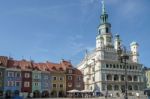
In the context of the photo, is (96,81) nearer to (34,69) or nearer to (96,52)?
(96,52)

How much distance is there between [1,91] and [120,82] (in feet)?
129

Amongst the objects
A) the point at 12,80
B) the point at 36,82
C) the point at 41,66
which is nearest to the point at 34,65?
the point at 41,66

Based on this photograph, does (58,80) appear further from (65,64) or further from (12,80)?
(12,80)

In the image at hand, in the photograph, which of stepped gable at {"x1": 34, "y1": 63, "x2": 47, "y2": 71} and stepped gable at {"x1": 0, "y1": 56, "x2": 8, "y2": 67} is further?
stepped gable at {"x1": 34, "y1": 63, "x2": 47, "y2": 71}

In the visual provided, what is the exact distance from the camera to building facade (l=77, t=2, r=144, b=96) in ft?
299

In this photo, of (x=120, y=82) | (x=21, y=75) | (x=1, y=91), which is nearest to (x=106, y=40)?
(x=120, y=82)

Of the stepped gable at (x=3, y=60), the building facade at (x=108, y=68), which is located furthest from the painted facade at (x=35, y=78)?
the building facade at (x=108, y=68)

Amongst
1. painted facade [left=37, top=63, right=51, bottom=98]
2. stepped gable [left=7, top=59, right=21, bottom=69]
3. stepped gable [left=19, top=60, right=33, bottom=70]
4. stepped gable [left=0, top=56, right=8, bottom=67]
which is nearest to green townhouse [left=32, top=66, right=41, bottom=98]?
painted facade [left=37, top=63, right=51, bottom=98]

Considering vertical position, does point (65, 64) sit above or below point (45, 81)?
above

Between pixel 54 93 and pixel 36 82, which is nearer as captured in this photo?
pixel 36 82

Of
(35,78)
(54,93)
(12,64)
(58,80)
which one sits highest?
(12,64)

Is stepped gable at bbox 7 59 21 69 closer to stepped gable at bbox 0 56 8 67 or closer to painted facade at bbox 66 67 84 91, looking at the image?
stepped gable at bbox 0 56 8 67

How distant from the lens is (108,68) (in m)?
92.8

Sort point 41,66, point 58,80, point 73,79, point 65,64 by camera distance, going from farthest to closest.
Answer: point 65,64 → point 73,79 → point 58,80 → point 41,66
